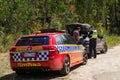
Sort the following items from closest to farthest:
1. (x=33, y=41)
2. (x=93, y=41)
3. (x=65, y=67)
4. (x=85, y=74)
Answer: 1. (x=33, y=41)
2. (x=65, y=67)
3. (x=85, y=74)
4. (x=93, y=41)

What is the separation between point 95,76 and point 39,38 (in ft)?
8.00

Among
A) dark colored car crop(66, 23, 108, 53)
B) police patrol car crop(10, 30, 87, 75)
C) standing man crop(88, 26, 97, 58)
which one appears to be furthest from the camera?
dark colored car crop(66, 23, 108, 53)

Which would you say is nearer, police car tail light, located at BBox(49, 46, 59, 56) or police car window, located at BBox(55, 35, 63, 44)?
police car tail light, located at BBox(49, 46, 59, 56)

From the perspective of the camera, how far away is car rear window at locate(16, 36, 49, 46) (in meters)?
12.9

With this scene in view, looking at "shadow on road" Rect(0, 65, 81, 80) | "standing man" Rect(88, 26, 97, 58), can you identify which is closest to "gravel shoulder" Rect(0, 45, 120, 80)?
"shadow on road" Rect(0, 65, 81, 80)

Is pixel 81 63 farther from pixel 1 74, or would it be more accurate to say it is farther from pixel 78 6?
pixel 78 6

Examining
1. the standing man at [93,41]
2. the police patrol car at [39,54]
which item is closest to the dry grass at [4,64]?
the police patrol car at [39,54]

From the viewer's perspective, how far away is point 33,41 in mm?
13016

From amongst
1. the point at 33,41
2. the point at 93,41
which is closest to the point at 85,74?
the point at 33,41

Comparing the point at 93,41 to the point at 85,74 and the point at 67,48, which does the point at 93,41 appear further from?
the point at 85,74

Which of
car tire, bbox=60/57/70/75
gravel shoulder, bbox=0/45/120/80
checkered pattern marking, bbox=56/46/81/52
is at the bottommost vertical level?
gravel shoulder, bbox=0/45/120/80

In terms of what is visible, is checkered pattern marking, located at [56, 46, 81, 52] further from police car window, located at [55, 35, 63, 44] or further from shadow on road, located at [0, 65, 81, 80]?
shadow on road, located at [0, 65, 81, 80]

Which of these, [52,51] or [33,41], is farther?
[33,41]

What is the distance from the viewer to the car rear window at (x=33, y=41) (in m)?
12.9
